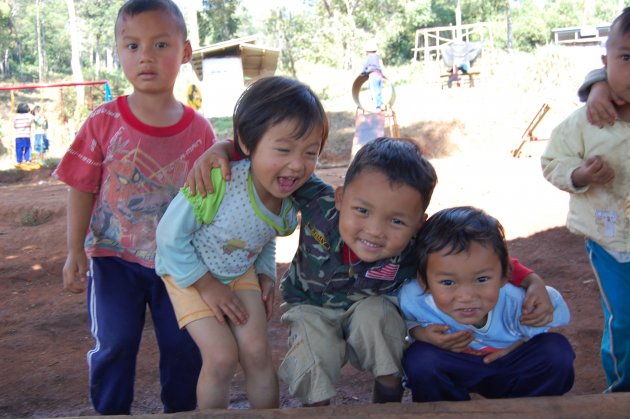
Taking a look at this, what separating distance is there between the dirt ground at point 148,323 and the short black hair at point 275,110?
3.06 feet

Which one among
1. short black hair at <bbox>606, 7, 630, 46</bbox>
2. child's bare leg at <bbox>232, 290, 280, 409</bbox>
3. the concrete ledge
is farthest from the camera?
short black hair at <bbox>606, 7, 630, 46</bbox>

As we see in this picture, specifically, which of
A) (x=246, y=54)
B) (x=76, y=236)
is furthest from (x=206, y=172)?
(x=246, y=54)

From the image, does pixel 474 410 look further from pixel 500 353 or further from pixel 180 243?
pixel 180 243

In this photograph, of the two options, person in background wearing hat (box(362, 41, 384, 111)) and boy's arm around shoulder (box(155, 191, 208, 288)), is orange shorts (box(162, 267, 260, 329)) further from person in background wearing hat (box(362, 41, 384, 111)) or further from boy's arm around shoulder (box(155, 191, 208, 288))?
person in background wearing hat (box(362, 41, 384, 111))

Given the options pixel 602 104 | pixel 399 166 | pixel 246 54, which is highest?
pixel 246 54

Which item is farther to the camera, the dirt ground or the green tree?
the green tree

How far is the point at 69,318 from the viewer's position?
503cm

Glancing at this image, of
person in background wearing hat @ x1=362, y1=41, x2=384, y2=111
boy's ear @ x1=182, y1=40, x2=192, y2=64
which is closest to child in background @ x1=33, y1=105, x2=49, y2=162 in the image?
person in background wearing hat @ x1=362, y1=41, x2=384, y2=111

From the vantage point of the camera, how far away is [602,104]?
265 centimetres

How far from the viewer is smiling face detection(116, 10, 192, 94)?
102 inches

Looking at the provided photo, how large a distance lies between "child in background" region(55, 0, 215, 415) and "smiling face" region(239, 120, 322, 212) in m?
0.56

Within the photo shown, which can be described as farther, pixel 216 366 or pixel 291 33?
pixel 291 33

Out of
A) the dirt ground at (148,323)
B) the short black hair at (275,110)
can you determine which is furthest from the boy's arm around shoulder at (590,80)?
the dirt ground at (148,323)

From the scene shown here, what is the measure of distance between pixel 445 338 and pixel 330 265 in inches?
18.8
